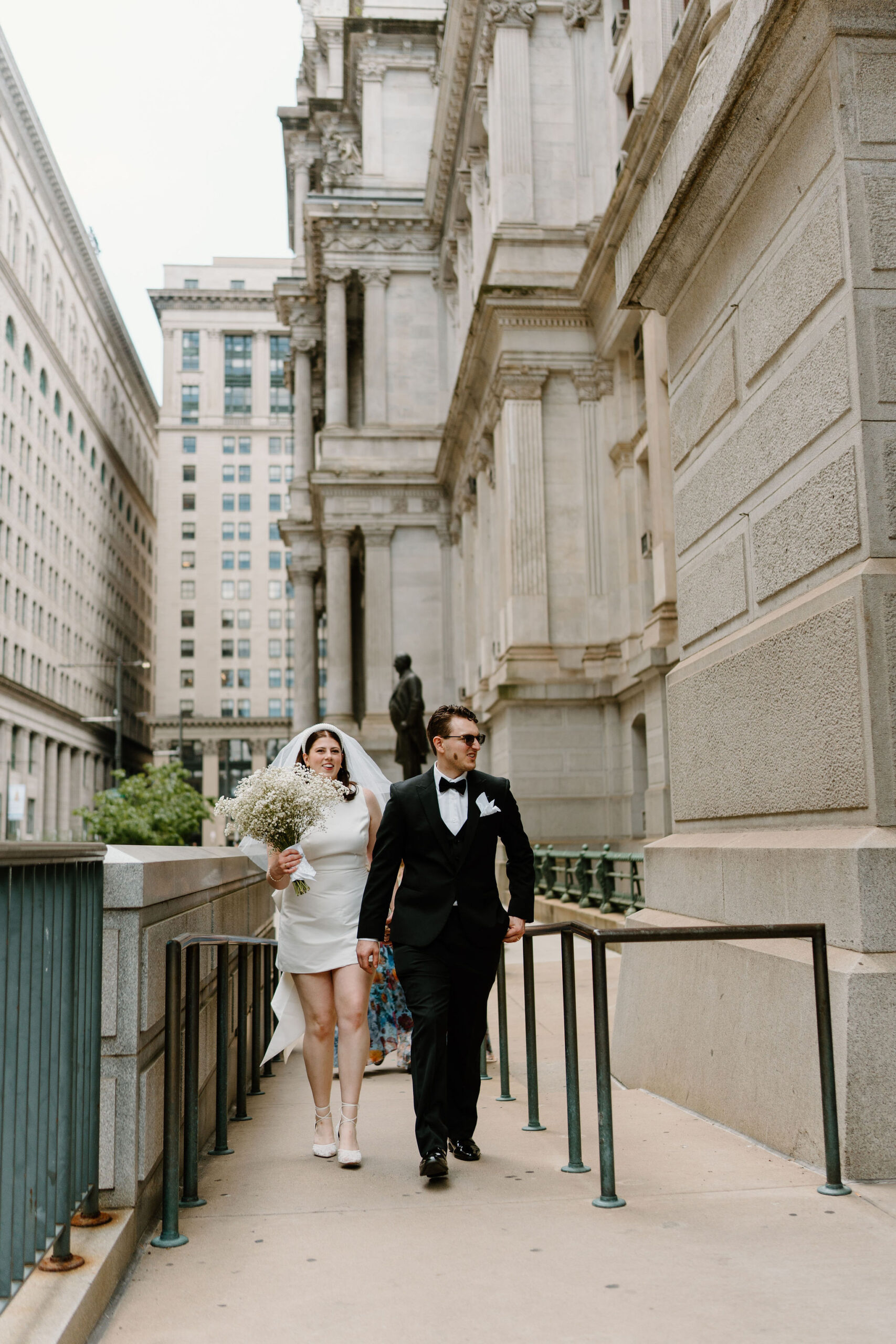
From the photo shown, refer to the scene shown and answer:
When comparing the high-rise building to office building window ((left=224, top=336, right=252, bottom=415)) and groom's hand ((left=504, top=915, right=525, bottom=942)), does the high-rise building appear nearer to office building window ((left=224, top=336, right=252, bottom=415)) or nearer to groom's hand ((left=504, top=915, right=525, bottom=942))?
office building window ((left=224, top=336, right=252, bottom=415))

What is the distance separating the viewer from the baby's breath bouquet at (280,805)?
5707 mm

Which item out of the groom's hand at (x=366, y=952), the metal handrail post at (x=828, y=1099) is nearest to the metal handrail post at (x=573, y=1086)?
the groom's hand at (x=366, y=952)

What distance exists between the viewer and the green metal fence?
16.9 m

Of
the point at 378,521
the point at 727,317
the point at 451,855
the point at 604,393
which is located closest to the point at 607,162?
the point at 604,393

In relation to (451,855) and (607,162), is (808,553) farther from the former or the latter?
(607,162)

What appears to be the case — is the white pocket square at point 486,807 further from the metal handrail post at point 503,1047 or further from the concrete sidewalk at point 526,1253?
the metal handrail post at point 503,1047

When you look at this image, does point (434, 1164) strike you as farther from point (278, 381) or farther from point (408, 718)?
point (278, 381)

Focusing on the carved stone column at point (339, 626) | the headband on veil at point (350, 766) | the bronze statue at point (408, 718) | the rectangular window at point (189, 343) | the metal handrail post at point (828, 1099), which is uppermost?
the rectangular window at point (189, 343)

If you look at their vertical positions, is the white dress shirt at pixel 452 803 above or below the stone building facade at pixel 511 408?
below

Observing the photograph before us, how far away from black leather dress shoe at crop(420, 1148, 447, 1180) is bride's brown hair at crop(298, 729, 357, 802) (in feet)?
5.74

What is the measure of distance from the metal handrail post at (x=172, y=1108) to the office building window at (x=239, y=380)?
438 feet

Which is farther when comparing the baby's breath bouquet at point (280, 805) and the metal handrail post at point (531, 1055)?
the metal handrail post at point (531, 1055)

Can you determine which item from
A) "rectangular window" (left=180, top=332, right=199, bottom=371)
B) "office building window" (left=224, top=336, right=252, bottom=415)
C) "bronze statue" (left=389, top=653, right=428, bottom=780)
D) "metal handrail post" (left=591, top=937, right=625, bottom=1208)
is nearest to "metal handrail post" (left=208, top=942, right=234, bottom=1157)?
"metal handrail post" (left=591, top=937, right=625, bottom=1208)

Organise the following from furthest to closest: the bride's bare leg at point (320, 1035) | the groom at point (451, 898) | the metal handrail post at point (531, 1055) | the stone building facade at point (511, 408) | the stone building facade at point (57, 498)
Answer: the stone building facade at point (57, 498) < the stone building facade at point (511, 408) < the metal handrail post at point (531, 1055) < the bride's bare leg at point (320, 1035) < the groom at point (451, 898)
